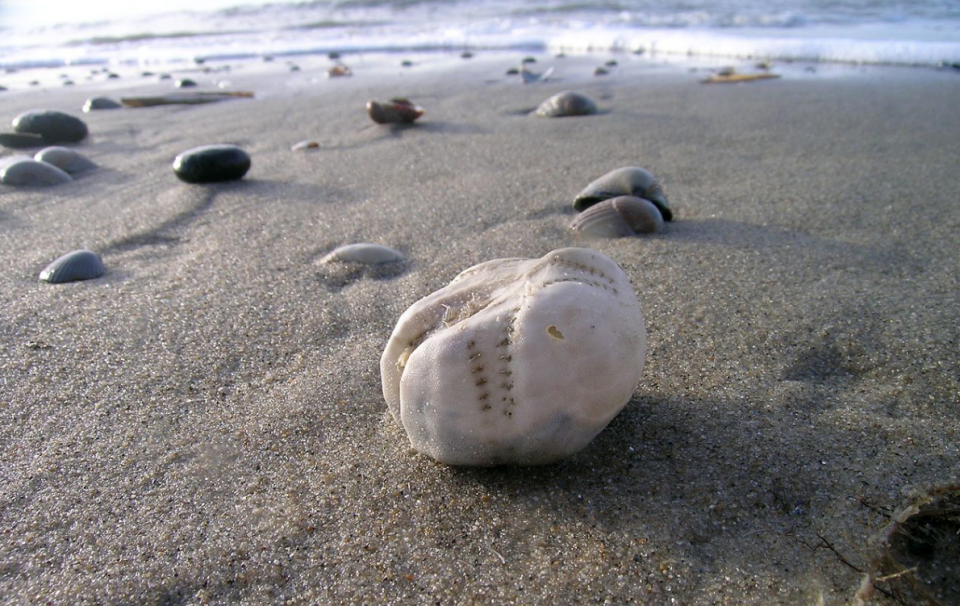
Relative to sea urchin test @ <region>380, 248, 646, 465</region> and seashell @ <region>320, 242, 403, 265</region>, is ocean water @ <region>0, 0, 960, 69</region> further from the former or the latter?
sea urchin test @ <region>380, 248, 646, 465</region>

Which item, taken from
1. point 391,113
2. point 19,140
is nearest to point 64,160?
point 19,140

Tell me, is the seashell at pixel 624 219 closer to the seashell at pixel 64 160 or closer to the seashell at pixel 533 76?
the seashell at pixel 64 160

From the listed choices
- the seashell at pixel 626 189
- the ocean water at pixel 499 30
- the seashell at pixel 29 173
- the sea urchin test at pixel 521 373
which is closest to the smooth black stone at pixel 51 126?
the seashell at pixel 29 173

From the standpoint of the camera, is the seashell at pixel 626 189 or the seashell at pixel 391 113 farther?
the seashell at pixel 391 113

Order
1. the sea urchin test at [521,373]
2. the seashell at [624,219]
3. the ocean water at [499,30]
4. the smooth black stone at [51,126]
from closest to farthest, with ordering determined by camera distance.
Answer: the sea urchin test at [521,373]
the seashell at [624,219]
the smooth black stone at [51,126]
the ocean water at [499,30]

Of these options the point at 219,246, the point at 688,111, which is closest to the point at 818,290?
the point at 219,246
